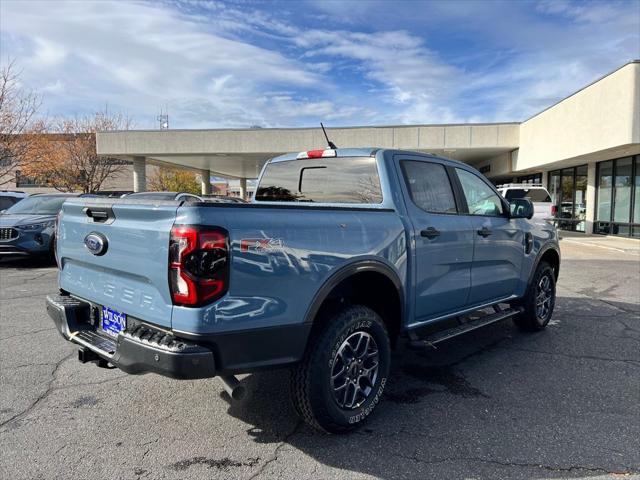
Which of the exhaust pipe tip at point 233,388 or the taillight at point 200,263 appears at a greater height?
the taillight at point 200,263

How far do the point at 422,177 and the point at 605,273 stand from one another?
8.25 metres

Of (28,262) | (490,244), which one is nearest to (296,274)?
(490,244)

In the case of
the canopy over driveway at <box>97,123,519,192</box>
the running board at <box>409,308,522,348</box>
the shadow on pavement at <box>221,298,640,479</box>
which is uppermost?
the canopy over driveway at <box>97,123,519,192</box>

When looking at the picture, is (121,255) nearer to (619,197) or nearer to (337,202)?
(337,202)

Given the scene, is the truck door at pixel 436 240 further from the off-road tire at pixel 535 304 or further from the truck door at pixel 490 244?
the off-road tire at pixel 535 304

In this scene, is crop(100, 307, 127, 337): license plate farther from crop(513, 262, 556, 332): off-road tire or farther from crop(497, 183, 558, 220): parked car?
crop(497, 183, 558, 220): parked car

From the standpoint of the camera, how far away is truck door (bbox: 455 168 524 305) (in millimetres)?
4391

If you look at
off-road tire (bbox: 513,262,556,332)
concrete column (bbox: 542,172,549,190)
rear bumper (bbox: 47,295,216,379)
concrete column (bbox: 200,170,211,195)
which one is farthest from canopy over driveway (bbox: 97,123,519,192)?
rear bumper (bbox: 47,295,216,379)

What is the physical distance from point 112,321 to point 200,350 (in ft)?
2.98

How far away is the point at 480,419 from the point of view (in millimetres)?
3365

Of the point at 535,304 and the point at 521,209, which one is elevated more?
the point at 521,209

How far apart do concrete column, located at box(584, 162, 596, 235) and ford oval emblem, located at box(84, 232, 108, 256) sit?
21.1 meters

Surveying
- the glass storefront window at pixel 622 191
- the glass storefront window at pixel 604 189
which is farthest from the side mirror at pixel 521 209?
the glass storefront window at pixel 604 189

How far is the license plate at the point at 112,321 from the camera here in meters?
2.87
